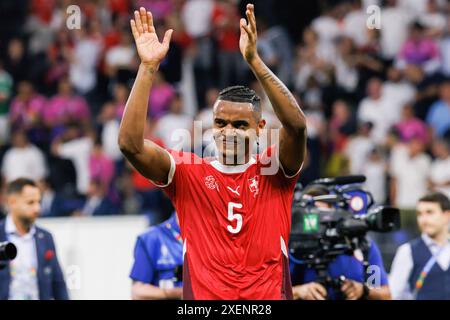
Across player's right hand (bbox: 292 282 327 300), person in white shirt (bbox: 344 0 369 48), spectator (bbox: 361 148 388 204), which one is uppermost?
person in white shirt (bbox: 344 0 369 48)

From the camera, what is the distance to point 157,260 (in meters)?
7.37

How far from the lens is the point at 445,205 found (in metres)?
8.27

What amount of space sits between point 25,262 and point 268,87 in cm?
378

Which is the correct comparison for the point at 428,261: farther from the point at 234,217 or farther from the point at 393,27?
the point at 393,27

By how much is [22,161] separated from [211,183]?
959cm

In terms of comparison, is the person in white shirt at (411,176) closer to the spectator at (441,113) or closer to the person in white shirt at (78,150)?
the spectator at (441,113)

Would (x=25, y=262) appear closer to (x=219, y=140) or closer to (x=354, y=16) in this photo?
(x=219, y=140)

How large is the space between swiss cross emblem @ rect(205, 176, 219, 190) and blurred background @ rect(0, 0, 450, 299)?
729 cm

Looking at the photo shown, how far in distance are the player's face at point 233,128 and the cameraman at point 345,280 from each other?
1732 millimetres

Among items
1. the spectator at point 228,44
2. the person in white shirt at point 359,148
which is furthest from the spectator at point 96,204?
the person in white shirt at point 359,148

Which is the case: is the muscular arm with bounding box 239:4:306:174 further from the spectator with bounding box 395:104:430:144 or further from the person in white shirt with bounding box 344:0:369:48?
the person in white shirt with bounding box 344:0:369:48

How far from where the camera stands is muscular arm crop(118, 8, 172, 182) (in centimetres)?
479

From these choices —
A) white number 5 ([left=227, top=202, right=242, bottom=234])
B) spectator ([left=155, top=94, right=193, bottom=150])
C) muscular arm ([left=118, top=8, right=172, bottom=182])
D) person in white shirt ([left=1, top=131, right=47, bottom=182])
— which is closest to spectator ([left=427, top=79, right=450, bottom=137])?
spectator ([left=155, top=94, right=193, bottom=150])
